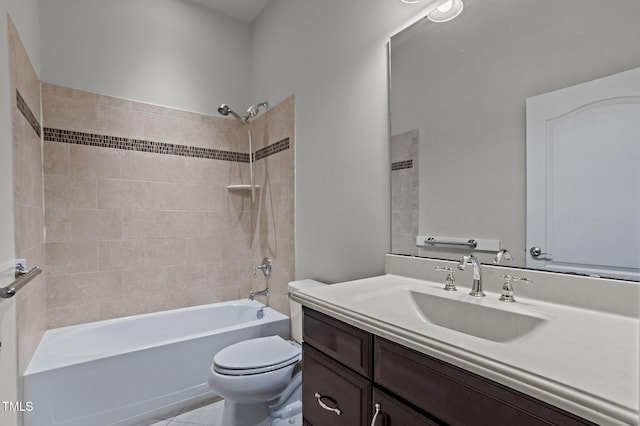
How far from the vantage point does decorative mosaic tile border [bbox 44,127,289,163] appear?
2084 millimetres

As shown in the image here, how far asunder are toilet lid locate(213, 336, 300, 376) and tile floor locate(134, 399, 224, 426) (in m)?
0.46

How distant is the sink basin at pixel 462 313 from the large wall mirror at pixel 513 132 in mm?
237

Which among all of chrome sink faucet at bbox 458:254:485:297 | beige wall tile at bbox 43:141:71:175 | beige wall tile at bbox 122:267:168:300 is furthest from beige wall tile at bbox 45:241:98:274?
chrome sink faucet at bbox 458:254:485:297

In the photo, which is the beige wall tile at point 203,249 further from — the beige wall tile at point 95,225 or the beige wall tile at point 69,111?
the beige wall tile at point 69,111

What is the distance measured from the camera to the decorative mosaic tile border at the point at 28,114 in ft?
4.98

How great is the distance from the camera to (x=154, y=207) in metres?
2.39

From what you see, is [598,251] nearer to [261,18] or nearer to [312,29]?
[312,29]

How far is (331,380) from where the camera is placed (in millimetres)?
989

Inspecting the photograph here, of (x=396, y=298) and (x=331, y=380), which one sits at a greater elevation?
(x=396, y=298)

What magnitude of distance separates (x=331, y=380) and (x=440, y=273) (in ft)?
1.99

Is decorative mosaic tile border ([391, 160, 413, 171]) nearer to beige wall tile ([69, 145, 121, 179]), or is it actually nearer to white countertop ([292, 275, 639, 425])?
white countertop ([292, 275, 639, 425])

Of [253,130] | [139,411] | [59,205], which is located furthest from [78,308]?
[253,130]

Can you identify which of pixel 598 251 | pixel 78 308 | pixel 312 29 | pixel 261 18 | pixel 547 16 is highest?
pixel 261 18

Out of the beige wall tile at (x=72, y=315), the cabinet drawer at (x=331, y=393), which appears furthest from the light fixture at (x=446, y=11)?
the beige wall tile at (x=72, y=315)
